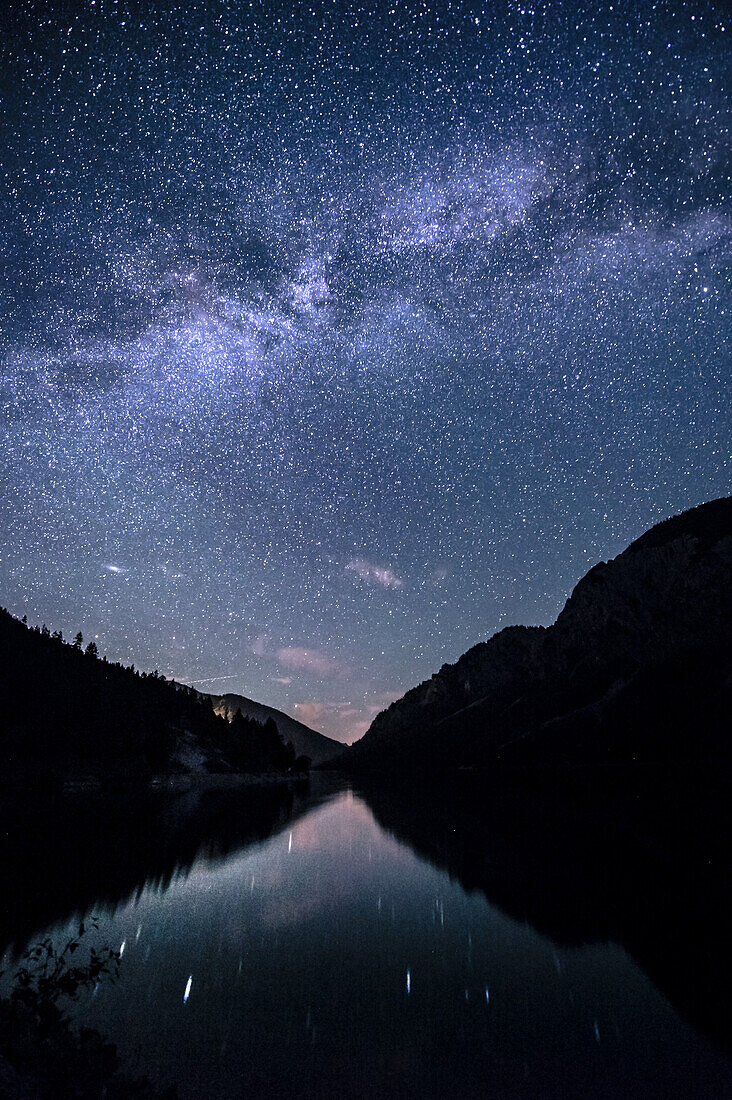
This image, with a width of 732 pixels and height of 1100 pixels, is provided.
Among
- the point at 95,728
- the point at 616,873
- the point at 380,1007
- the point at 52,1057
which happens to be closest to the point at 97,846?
the point at 380,1007

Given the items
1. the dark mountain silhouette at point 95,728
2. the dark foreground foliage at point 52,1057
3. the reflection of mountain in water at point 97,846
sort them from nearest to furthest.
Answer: the dark foreground foliage at point 52,1057 < the reflection of mountain in water at point 97,846 < the dark mountain silhouette at point 95,728

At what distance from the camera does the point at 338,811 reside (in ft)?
256

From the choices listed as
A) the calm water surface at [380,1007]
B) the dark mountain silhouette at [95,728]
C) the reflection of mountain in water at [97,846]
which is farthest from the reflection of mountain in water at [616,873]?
the dark mountain silhouette at [95,728]

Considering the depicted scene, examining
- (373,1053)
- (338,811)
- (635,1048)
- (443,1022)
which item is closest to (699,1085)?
(635,1048)

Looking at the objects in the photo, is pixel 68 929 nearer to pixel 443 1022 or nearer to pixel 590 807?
pixel 443 1022

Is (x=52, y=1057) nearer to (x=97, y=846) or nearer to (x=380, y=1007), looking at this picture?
(x=380, y=1007)

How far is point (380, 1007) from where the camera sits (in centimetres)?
1457

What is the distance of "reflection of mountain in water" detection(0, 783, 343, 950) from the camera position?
24.2 metres

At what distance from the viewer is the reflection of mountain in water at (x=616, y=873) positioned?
1752 cm

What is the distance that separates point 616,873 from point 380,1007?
2380cm

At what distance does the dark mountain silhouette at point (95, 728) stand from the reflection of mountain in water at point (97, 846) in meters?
33.1

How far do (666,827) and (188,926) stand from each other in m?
50.8

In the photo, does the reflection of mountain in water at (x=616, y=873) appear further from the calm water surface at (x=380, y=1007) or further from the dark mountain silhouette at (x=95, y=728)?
the dark mountain silhouette at (x=95, y=728)

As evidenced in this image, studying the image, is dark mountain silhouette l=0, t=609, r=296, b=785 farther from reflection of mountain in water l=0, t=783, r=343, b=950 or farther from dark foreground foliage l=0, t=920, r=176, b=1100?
dark foreground foliage l=0, t=920, r=176, b=1100
